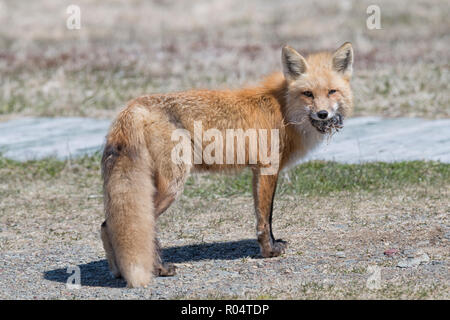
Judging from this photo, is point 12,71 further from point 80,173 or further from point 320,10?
point 320,10

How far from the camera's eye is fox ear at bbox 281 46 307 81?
273 inches

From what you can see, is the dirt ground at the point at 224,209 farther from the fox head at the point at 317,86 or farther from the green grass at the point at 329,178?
the fox head at the point at 317,86

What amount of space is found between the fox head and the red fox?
0.01 metres

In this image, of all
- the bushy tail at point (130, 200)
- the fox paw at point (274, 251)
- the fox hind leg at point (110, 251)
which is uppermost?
the bushy tail at point (130, 200)

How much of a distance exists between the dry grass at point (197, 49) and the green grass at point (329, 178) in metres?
3.52

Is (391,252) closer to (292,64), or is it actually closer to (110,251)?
(292,64)

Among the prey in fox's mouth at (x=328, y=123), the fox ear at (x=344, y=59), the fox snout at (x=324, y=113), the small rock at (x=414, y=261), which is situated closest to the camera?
the small rock at (x=414, y=261)

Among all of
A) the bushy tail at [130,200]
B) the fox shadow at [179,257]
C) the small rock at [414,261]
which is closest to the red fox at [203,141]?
the bushy tail at [130,200]

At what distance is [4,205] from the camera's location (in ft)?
31.0

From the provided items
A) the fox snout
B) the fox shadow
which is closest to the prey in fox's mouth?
the fox snout

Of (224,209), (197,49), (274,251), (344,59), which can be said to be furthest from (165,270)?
(197,49)

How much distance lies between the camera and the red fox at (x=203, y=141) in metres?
5.95

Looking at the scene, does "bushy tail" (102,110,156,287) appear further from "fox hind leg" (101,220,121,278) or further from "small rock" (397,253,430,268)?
"small rock" (397,253,430,268)

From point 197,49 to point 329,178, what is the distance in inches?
531
